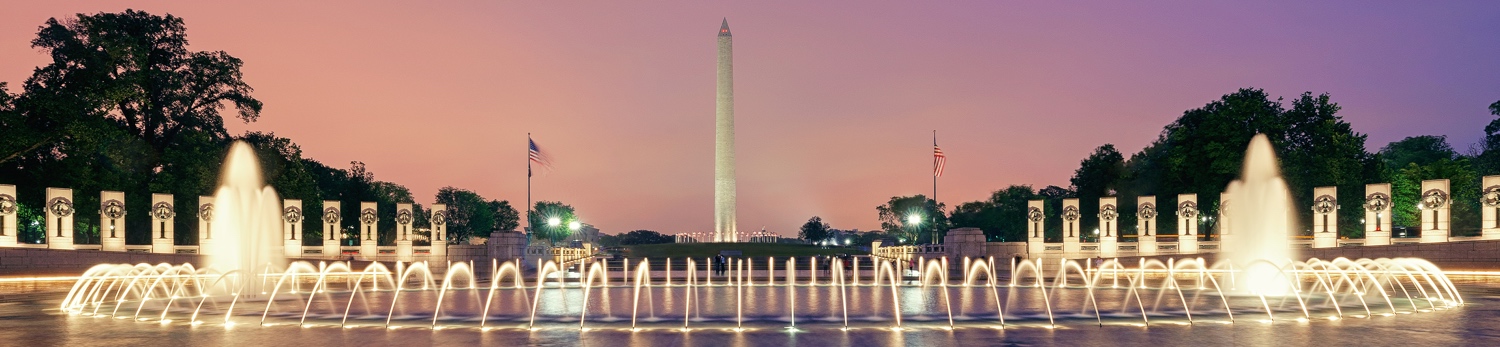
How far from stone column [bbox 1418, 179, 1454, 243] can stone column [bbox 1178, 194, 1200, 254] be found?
29.4 ft

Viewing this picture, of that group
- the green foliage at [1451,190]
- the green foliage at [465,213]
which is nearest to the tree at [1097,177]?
the green foliage at [1451,190]

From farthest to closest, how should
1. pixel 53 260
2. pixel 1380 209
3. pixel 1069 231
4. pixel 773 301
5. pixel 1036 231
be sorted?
pixel 1036 231
pixel 1069 231
pixel 1380 209
pixel 53 260
pixel 773 301

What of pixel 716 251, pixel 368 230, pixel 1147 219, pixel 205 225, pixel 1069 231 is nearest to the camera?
pixel 205 225

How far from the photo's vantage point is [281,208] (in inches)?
2224

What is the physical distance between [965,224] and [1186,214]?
3481 inches

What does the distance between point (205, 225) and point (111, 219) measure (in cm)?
388

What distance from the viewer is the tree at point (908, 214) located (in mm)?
149375

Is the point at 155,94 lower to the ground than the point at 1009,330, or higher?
higher

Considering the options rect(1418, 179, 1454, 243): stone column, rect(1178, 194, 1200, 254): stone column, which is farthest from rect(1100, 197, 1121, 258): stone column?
rect(1418, 179, 1454, 243): stone column

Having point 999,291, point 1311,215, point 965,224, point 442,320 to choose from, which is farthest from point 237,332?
point 965,224

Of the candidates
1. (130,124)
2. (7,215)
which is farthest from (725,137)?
(7,215)

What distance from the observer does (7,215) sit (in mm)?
39844

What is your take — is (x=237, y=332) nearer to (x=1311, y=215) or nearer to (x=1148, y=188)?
(x=1311, y=215)

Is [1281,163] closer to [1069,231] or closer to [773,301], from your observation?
[1069,231]
